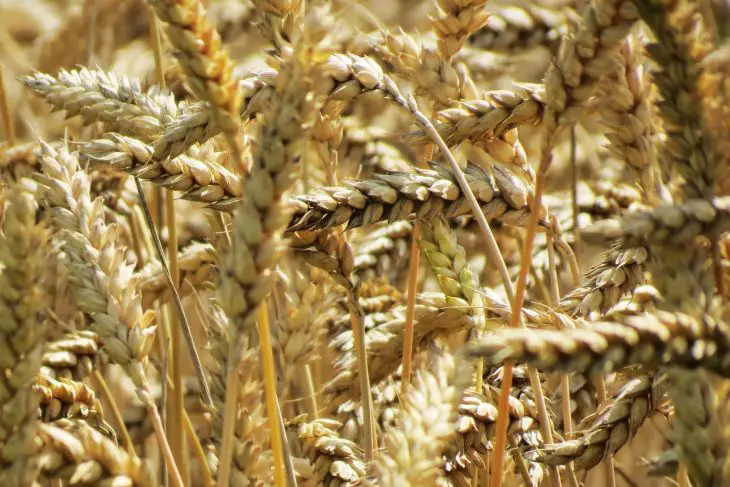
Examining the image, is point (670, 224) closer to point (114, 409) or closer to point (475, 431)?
point (475, 431)

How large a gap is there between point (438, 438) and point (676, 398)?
0.21 meters

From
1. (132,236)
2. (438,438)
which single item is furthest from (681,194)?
(132,236)

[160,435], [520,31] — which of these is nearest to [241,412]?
[160,435]

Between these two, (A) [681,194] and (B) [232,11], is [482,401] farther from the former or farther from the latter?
(B) [232,11]

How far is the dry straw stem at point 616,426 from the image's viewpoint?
1000 millimetres

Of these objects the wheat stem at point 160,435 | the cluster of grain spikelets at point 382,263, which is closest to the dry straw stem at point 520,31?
the cluster of grain spikelets at point 382,263

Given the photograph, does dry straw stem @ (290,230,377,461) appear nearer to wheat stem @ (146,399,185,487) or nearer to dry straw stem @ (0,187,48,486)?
wheat stem @ (146,399,185,487)

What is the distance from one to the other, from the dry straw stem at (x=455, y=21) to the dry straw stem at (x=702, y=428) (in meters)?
0.62

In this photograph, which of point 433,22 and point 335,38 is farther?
point 433,22

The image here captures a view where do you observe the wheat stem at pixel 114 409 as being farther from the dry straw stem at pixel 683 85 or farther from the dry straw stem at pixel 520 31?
the dry straw stem at pixel 520 31

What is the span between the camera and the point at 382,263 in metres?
1.91

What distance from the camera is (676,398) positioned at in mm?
731

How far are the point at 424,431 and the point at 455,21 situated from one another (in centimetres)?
61

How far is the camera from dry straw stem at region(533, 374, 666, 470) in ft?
3.28
